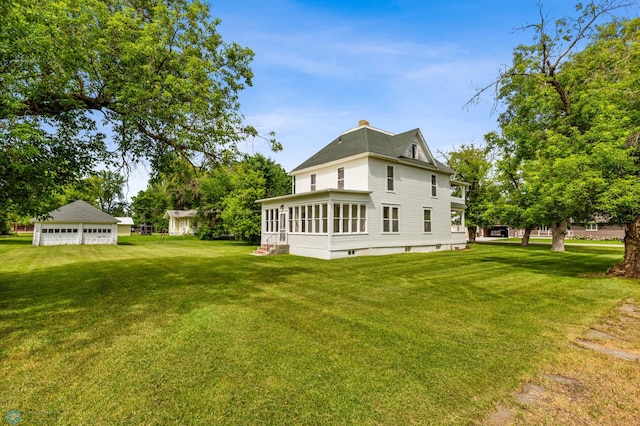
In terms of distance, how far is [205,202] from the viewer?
125 feet

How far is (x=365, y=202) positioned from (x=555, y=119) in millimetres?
9485

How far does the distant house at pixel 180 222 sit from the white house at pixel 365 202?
105ft

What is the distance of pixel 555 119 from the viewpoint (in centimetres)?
1261

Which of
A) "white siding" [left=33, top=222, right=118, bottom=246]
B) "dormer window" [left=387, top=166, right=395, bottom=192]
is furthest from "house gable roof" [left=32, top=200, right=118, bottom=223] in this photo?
"dormer window" [left=387, top=166, right=395, bottom=192]

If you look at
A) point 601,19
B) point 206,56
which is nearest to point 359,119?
point 601,19

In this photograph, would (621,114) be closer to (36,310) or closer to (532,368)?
(532,368)

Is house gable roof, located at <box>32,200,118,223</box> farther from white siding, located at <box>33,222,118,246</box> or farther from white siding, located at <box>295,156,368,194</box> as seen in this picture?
white siding, located at <box>295,156,368,194</box>

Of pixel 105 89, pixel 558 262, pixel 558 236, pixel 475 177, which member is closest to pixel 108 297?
pixel 105 89

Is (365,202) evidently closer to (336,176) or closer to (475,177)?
(336,176)

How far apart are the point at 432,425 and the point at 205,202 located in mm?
38837

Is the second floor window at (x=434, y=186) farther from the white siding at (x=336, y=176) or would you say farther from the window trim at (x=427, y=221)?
the white siding at (x=336, y=176)

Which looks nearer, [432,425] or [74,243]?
[432,425]

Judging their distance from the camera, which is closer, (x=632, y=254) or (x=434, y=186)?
(x=632, y=254)

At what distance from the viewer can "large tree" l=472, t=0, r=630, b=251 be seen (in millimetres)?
9789
